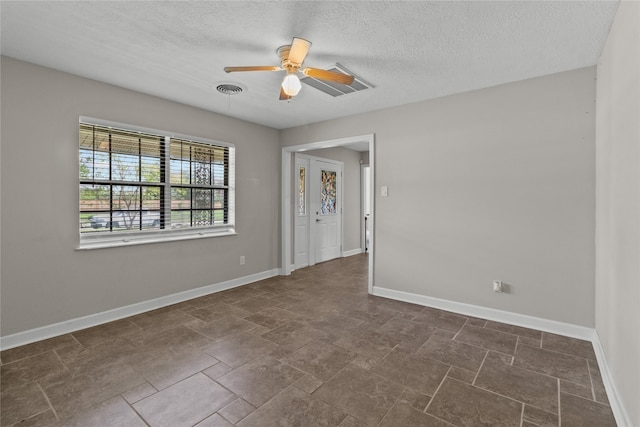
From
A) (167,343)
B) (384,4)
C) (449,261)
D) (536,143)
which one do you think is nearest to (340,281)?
(449,261)

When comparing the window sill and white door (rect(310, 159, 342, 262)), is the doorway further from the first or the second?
the window sill

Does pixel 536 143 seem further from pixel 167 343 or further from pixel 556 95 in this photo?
pixel 167 343

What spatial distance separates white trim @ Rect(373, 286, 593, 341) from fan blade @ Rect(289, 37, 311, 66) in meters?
2.99

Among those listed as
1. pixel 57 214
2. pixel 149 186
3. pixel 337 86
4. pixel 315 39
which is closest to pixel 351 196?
pixel 337 86

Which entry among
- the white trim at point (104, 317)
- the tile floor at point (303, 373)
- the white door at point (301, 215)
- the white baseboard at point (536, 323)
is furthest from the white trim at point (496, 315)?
the white trim at point (104, 317)

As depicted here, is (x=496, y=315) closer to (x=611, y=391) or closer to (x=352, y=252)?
(x=611, y=391)

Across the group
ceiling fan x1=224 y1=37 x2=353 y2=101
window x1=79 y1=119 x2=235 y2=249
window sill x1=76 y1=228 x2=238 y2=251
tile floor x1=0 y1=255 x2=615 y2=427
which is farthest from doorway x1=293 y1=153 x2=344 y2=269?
ceiling fan x1=224 y1=37 x2=353 y2=101

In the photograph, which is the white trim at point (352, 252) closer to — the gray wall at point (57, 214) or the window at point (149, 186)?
the window at point (149, 186)

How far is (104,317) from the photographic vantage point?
10.5ft

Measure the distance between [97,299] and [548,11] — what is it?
4.57m

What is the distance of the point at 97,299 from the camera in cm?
315

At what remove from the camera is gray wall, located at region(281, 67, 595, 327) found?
9.26 ft

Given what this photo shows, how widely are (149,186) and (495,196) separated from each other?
12.9 feet

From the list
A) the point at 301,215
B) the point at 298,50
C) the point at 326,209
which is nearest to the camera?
the point at 298,50
